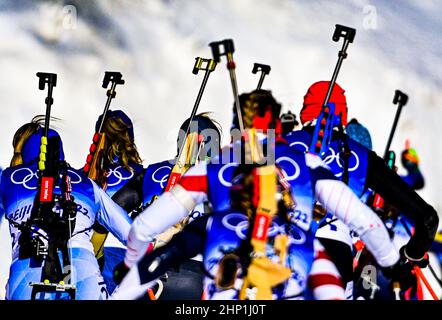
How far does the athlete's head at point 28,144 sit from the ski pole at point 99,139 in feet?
1.59

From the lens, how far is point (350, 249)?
572 centimetres

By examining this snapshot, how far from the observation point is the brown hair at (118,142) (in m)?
7.36

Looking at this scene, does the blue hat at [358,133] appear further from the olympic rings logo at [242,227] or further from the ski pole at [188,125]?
the olympic rings logo at [242,227]

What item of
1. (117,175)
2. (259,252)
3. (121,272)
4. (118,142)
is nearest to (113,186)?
(117,175)

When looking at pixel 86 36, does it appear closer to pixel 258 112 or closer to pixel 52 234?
pixel 52 234

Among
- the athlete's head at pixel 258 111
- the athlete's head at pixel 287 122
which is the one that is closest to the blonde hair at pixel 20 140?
the athlete's head at pixel 287 122

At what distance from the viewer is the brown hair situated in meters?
7.36

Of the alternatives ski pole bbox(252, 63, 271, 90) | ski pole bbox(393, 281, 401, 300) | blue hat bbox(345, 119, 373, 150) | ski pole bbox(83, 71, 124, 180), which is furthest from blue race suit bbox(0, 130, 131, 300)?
blue hat bbox(345, 119, 373, 150)

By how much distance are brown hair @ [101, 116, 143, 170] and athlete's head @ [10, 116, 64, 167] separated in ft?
2.16

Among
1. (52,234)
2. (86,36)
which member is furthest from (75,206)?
(86,36)

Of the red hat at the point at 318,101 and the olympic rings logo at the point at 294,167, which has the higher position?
the red hat at the point at 318,101

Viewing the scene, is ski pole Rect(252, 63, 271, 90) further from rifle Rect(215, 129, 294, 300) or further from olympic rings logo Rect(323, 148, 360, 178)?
rifle Rect(215, 129, 294, 300)
